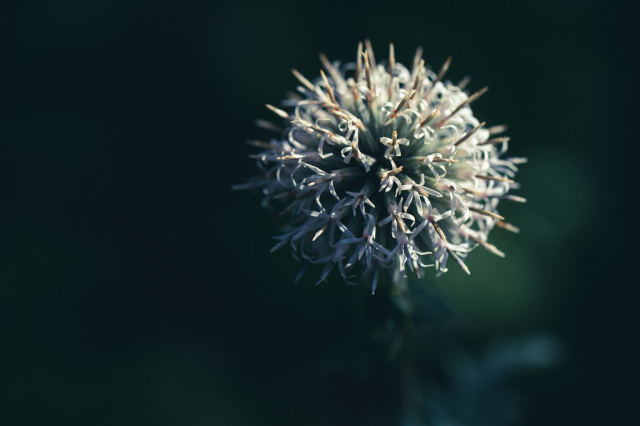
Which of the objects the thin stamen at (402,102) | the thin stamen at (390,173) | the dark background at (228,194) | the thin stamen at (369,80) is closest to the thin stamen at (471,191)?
the thin stamen at (390,173)

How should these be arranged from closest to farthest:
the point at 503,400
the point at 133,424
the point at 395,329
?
the point at 395,329 < the point at 503,400 < the point at 133,424

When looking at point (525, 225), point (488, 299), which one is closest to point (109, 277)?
point (488, 299)

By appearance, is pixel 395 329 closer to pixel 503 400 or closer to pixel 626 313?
pixel 503 400

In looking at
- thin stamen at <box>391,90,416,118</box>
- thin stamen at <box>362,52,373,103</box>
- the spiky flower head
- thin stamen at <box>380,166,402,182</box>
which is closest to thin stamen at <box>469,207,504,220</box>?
the spiky flower head

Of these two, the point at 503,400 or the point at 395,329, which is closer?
the point at 395,329

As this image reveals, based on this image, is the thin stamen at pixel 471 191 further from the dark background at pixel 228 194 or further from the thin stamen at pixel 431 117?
the dark background at pixel 228 194

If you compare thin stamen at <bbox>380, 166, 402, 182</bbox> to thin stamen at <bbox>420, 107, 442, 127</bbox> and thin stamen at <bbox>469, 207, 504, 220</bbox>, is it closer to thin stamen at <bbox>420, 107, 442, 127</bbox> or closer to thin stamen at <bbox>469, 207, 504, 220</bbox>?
thin stamen at <bbox>420, 107, 442, 127</bbox>
